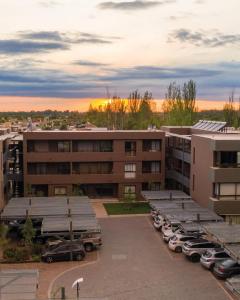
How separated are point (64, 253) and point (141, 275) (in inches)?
263

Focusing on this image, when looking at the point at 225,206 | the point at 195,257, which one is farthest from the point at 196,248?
the point at 225,206

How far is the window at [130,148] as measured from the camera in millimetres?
69688

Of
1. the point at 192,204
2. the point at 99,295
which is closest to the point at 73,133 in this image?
the point at 192,204

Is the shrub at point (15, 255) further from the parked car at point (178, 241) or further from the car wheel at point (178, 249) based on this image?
the car wheel at point (178, 249)

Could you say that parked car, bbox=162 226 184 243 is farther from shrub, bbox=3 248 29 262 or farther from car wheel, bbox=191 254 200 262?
shrub, bbox=3 248 29 262

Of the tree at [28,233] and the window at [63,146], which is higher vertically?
the window at [63,146]

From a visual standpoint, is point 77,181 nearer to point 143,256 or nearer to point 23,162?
point 23,162

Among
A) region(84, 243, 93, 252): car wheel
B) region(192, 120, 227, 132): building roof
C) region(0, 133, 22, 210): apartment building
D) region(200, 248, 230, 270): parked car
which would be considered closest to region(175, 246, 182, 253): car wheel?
region(200, 248, 230, 270): parked car

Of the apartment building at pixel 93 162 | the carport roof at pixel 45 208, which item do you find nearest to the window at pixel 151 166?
the apartment building at pixel 93 162

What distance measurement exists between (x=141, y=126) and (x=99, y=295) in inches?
3820

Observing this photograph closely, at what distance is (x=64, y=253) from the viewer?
3966cm

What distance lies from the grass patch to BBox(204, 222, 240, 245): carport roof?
2119 cm

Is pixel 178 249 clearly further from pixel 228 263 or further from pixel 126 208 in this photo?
pixel 126 208

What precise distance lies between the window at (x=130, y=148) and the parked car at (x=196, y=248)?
3039cm
